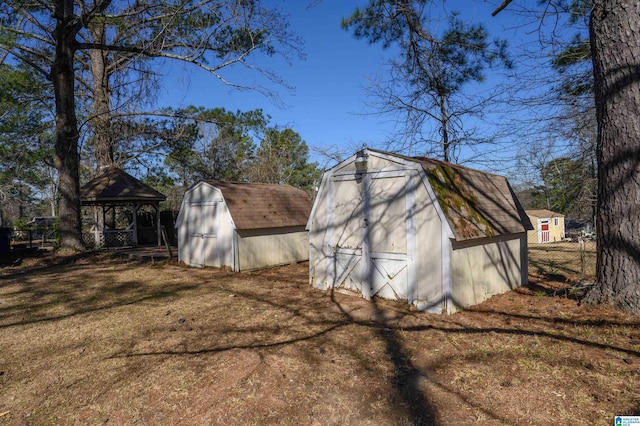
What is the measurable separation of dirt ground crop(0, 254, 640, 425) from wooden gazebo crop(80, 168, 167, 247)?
939 centimetres

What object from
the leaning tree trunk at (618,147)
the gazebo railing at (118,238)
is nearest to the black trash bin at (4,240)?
the gazebo railing at (118,238)

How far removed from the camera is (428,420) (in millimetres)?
3125

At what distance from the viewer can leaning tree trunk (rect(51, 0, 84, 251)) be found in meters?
12.6

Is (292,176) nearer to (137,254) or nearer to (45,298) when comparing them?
(137,254)

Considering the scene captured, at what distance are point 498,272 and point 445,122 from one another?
563 cm

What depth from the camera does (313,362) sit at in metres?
4.37

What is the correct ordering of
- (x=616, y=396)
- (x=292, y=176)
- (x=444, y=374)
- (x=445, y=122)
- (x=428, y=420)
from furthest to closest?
(x=292, y=176) → (x=445, y=122) → (x=444, y=374) → (x=616, y=396) → (x=428, y=420)

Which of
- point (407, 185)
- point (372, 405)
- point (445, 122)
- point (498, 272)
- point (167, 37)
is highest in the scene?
point (167, 37)

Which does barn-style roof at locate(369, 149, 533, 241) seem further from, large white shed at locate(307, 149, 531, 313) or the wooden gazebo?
the wooden gazebo

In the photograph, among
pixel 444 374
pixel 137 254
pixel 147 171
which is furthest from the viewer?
pixel 147 171

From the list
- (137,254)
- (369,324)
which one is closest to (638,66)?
(369,324)

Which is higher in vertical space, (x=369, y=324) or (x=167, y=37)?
(x=167, y=37)

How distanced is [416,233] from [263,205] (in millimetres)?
6727

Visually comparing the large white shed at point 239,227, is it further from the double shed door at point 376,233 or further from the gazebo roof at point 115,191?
the gazebo roof at point 115,191
